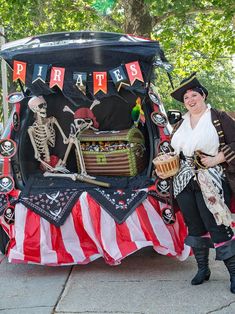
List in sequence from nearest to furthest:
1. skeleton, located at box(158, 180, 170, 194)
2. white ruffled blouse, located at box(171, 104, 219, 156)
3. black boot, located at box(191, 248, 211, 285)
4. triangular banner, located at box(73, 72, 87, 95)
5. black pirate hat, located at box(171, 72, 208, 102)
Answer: white ruffled blouse, located at box(171, 104, 219, 156) → black pirate hat, located at box(171, 72, 208, 102) → black boot, located at box(191, 248, 211, 285) → skeleton, located at box(158, 180, 170, 194) → triangular banner, located at box(73, 72, 87, 95)

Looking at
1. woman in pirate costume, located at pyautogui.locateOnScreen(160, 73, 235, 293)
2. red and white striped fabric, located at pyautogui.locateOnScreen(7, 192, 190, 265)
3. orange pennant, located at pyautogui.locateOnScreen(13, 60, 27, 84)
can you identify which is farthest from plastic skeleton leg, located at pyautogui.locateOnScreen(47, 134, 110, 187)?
woman in pirate costume, located at pyautogui.locateOnScreen(160, 73, 235, 293)

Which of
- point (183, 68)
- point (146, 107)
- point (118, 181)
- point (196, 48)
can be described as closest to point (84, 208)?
point (118, 181)

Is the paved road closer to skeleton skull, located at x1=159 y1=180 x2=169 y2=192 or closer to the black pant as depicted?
the black pant

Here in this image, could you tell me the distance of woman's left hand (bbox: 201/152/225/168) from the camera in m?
3.94

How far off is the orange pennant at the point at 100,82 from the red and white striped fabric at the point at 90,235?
97 cm

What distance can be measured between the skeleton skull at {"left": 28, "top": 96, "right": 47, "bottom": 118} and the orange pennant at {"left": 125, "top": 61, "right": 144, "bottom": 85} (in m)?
1.00

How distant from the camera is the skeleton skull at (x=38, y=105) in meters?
5.17

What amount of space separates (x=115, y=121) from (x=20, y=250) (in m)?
1.77

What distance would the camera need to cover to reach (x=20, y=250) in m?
4.73

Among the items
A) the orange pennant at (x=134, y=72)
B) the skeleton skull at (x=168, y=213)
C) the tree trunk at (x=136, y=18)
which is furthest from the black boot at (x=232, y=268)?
the tree trunk at (x=136, y=18)

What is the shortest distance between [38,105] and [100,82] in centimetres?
71

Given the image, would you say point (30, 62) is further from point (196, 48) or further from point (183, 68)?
point (183, 68)

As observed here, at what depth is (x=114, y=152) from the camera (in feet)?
17.1

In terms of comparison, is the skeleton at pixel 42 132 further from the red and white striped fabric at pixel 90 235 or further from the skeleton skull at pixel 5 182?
the red and white striped fabric at pixel 90 235
